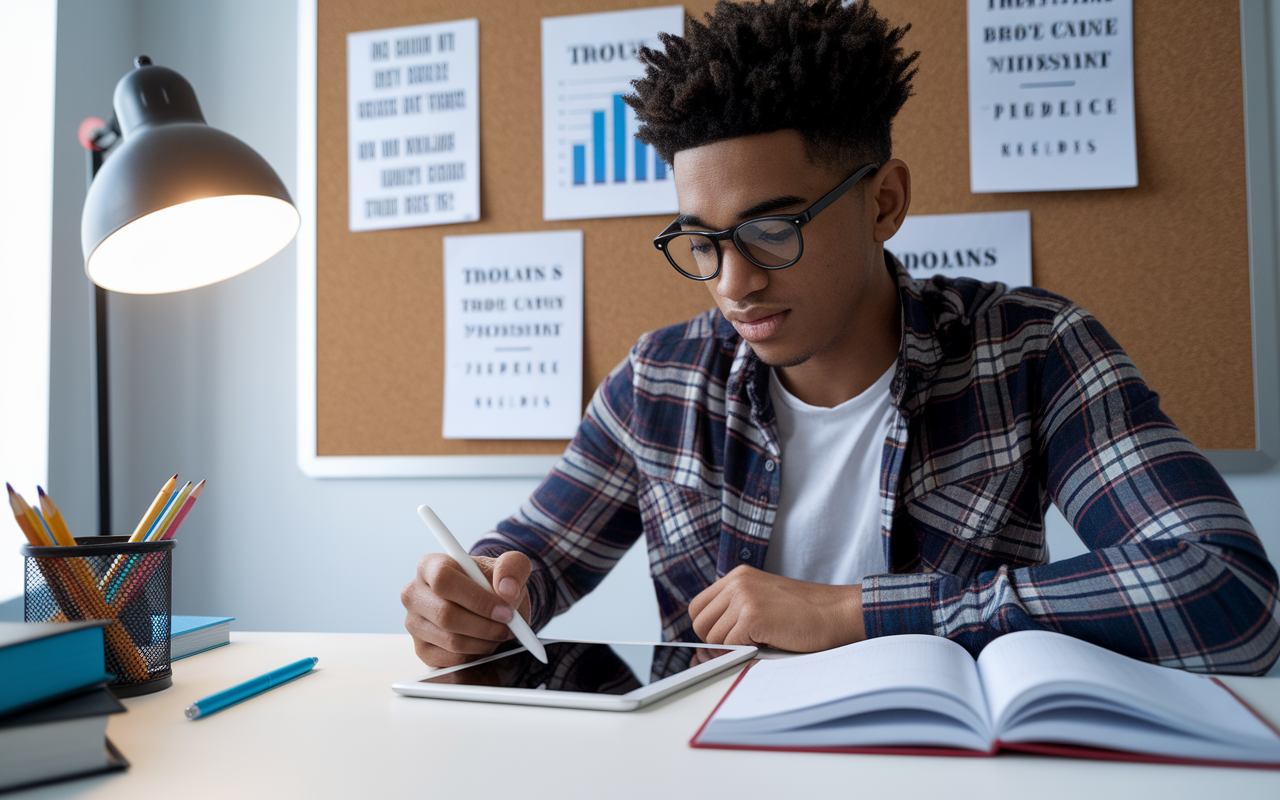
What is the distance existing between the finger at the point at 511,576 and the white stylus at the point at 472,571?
0.03 ft

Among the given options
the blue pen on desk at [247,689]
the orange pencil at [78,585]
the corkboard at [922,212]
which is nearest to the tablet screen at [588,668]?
the blue pen on desk at [247,689]

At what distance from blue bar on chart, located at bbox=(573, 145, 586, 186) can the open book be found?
44.9 inches

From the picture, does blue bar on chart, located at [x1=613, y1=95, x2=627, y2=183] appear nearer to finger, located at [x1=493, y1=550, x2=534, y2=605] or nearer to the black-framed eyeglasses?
the black-framed eyeglasses

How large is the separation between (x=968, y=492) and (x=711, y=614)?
0.37 meters

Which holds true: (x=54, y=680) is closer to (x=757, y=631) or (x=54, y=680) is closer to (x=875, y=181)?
(x=757, y=631)

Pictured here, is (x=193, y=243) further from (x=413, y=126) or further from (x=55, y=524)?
(x=413, y=126)

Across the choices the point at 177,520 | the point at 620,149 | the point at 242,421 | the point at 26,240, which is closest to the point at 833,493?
the point at 177,520

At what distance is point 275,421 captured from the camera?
165cm

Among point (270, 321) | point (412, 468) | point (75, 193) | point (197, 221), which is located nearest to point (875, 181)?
point (197, 221)

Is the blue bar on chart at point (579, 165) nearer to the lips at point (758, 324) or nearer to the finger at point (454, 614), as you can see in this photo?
the lips at point (758, 324)

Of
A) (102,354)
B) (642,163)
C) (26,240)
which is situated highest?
(642,163)

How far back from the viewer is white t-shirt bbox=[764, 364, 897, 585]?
3.18ft

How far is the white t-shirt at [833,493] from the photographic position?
969 millimetres

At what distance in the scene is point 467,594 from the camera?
27.0 inches
